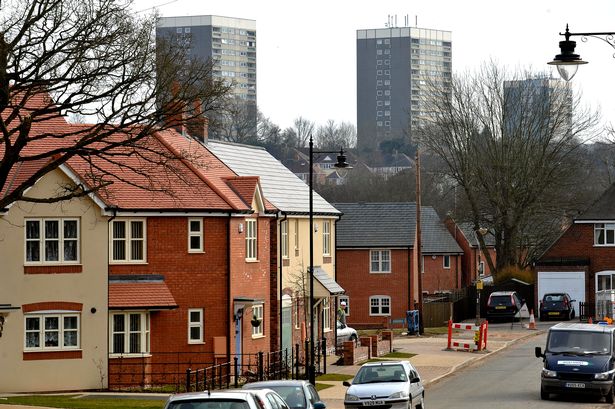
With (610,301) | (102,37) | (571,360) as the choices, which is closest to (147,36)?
(102,37)

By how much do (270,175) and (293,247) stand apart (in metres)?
4.23

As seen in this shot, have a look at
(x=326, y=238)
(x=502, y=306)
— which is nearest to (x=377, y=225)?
(x=502, y=306)

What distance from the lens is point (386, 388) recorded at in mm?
29672

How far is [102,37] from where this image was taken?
2923cm

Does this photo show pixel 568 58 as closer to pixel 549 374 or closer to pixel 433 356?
pixel 549 374

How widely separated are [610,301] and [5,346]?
108ft

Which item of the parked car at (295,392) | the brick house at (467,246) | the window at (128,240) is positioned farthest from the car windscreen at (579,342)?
the brick house at (467,246)

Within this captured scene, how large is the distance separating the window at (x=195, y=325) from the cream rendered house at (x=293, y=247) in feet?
17.7

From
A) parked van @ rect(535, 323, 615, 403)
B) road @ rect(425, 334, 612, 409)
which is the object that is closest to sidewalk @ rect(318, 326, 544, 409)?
road @ rect(425, 334, 612, 409)

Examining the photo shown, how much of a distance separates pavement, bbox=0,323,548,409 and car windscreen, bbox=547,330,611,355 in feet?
19.4

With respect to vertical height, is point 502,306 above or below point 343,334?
above

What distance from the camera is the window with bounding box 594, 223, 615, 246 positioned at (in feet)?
235

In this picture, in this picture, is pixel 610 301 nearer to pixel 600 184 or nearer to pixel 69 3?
pixel 69 3

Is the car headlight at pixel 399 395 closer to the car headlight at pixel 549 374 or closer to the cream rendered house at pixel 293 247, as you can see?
the car headlight at pixel 549 374
